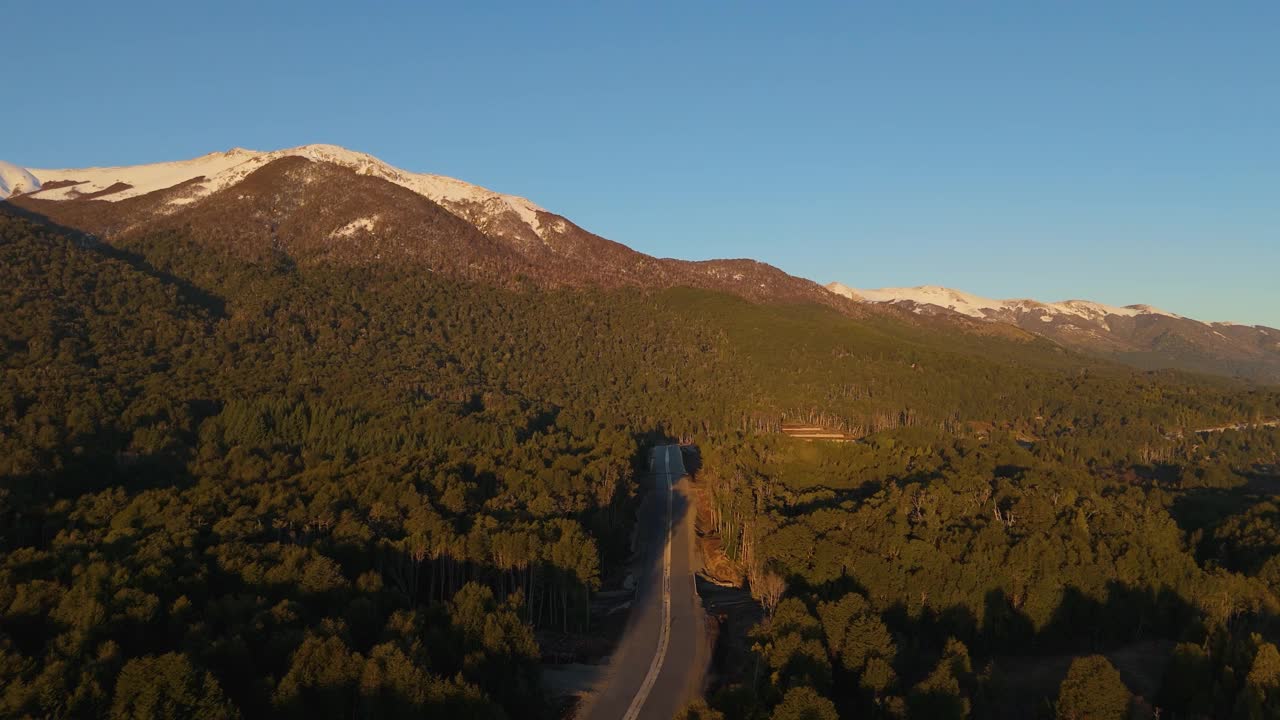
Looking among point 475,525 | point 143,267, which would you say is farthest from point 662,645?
point 143,267

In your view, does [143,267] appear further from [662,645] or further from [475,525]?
[662,645]

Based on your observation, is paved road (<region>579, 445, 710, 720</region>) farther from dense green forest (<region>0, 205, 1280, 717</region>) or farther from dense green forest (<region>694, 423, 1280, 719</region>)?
dense green forest (<region>694, 423, 1280, 719</region>)

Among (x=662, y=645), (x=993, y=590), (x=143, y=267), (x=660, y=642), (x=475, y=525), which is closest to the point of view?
(x=662, y=645)

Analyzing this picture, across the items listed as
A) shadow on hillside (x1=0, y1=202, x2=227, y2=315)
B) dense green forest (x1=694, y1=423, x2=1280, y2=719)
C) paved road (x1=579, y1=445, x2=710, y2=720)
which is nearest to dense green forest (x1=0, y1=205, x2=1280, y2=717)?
dense green forest (x1=694, y1=423, x2=1280, y2=719)

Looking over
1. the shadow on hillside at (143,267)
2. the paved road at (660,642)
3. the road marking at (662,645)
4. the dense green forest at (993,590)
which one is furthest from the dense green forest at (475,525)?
the road marking at (662,645)

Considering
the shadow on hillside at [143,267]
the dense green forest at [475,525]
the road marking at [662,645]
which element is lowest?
the road marking at [662,645]

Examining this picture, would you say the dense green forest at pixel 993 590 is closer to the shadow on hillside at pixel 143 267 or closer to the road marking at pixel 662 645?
the road marking at pixel 662 645
